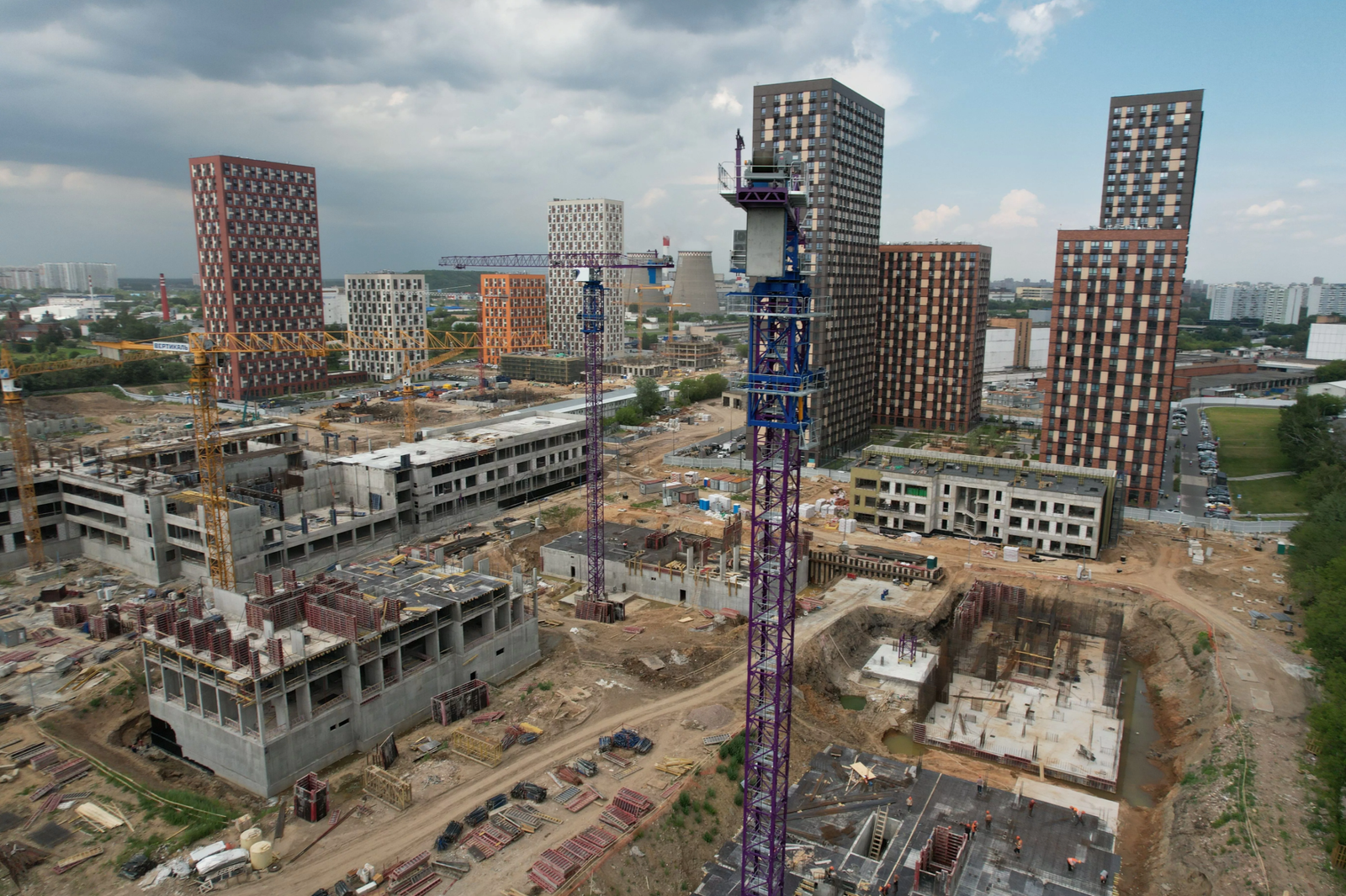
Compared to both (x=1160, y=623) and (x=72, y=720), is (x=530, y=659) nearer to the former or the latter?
(x=72, y=720)

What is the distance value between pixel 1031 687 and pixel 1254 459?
61945 millimetres

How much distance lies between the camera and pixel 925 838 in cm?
2856

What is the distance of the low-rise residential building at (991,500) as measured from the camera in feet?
188

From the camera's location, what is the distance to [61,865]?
2672 cm

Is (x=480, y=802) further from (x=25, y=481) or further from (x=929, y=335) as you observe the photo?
(x=929, y=335)

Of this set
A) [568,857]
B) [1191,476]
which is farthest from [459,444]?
[1191,476]

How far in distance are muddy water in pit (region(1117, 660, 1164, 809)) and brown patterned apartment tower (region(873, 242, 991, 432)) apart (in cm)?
5262

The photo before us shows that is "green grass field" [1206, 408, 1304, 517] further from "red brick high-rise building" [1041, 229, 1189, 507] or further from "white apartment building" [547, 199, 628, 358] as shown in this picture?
"white apartment building" [547, 199, 628, 358]

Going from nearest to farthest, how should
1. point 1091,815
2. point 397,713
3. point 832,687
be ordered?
point 1091,815 < point 397,713 < point 832,687

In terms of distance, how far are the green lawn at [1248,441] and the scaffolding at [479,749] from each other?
79427mm

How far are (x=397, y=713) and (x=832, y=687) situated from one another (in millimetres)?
22373

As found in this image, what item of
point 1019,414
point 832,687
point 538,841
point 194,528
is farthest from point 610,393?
point 538,841

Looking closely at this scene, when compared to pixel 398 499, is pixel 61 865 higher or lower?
lower

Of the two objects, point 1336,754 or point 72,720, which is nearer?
point 1336,754
